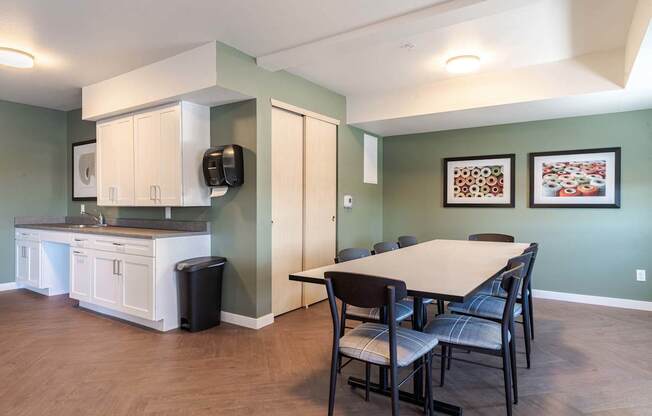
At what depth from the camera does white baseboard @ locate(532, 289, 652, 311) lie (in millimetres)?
4191

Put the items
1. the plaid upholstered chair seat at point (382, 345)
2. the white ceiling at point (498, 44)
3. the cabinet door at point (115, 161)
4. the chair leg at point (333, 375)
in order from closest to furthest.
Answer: the plaid upholstered chair seat at point (382, 345) < the chair leg at point (333, 375) < the white ceiling at point (498, 44) < the cabinet door at point (115, 161)

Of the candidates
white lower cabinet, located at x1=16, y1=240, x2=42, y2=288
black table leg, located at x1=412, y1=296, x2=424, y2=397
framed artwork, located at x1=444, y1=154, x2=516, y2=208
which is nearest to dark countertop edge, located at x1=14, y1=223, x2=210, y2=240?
white lower cabinet, located at x1=16, y1=240, x2=42, y2=288

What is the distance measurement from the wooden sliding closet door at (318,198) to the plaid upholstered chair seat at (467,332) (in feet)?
7.31

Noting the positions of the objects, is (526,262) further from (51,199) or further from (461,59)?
(51,199)

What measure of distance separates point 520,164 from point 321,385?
379 cm

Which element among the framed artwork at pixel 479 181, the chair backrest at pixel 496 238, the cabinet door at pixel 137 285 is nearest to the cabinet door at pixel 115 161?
the cabinet door at pixel 137 285

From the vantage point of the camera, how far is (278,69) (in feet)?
12.1

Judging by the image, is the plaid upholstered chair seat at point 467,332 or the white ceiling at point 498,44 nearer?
the plaid upholstered chair seat at point 467,332

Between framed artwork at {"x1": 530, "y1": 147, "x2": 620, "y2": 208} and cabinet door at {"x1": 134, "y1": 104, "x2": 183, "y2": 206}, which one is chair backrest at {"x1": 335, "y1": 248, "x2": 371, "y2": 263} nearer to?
cabinet door at {"x1": 134, "y1": 104, "x2": 183, "y2": 206}

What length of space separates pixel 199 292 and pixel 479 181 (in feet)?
12.3

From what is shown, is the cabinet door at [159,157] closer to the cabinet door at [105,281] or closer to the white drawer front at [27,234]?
the cabinet door at [105,281]

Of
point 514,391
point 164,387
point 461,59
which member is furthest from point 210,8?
point 514,391

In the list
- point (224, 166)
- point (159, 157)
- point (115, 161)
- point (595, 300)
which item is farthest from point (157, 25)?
point (595, 300)

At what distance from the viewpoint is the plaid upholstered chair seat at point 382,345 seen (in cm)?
186
